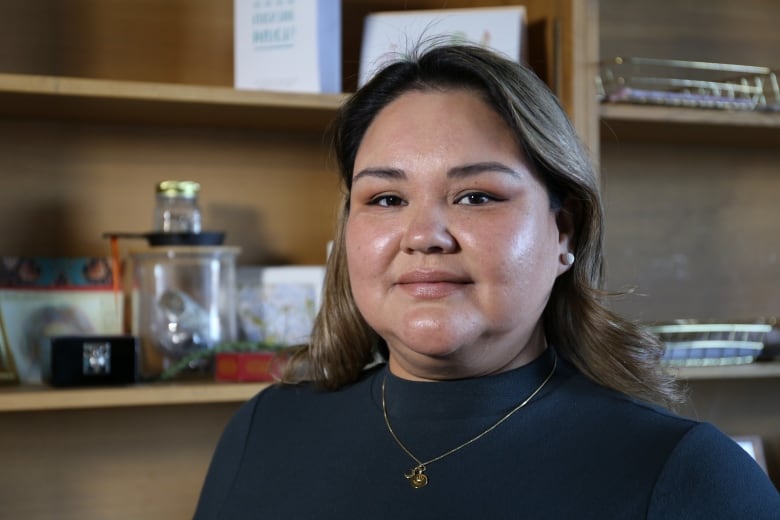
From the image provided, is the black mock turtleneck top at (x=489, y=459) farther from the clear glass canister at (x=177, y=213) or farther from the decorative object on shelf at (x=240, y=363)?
the clear glass canister at (x=177, y=213)

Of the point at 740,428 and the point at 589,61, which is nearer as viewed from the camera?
the point at 589,61

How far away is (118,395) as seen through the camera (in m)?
1.57

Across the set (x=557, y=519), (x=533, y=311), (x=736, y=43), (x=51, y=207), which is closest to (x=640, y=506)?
(x=557, y=519)

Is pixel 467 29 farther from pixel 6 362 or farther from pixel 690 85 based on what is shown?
pixel 6 362

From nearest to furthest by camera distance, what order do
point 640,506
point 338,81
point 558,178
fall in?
point 640,506 → point 558,178 → point 338,81

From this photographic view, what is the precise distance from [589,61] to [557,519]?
96cm

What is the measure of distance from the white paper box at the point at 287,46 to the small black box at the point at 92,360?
0.48 meters

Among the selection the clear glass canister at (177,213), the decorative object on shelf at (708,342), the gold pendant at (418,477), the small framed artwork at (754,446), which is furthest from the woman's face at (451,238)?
the small framed artwork at (754,446)

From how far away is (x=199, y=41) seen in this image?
1.90 m


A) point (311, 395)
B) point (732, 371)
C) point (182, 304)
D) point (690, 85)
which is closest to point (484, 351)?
point (311, 395)

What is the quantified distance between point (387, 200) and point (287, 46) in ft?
2.20

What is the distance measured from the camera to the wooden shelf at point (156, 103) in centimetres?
157

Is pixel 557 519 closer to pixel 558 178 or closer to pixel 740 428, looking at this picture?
pixel 558 178

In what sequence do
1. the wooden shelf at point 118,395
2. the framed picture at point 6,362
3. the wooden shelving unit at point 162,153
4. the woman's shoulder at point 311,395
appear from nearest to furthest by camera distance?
the woman's shoulder at point 311,395 < the wooden shelf at point 118,395 < the framed picture at point 6,362 < the wooden shelving unit at point 162,153
